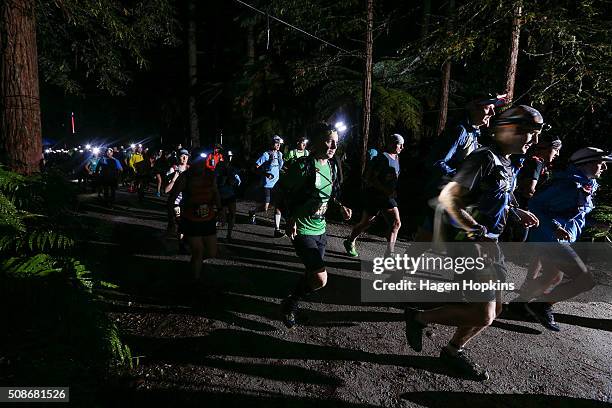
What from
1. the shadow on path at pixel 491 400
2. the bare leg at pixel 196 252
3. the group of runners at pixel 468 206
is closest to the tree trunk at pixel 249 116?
the group of runners at pixel 468 206

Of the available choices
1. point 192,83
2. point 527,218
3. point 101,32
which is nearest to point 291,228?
point 527,218

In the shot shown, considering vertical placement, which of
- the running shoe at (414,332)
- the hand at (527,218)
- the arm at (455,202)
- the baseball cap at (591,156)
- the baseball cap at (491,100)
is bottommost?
the running shoe at (414,332)

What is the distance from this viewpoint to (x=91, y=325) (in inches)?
92.8

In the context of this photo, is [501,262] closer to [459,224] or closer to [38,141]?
[459,224]

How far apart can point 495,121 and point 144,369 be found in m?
3.67

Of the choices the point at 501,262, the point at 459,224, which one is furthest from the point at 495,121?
the point at 501,262

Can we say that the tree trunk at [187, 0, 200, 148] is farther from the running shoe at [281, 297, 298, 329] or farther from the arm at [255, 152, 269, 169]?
the running shoe at [281, 297, 298, 329]

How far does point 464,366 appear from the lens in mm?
3199

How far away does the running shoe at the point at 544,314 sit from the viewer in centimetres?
429

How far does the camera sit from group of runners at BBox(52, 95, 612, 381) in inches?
118

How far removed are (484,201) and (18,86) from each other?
5.75 m

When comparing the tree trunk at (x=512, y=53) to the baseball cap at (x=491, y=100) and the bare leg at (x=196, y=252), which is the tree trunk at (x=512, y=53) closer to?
the baseball cap at (x=491, y=100)

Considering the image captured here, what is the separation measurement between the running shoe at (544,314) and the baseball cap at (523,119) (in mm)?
2530

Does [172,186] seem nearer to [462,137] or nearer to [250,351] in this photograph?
[250,351]
